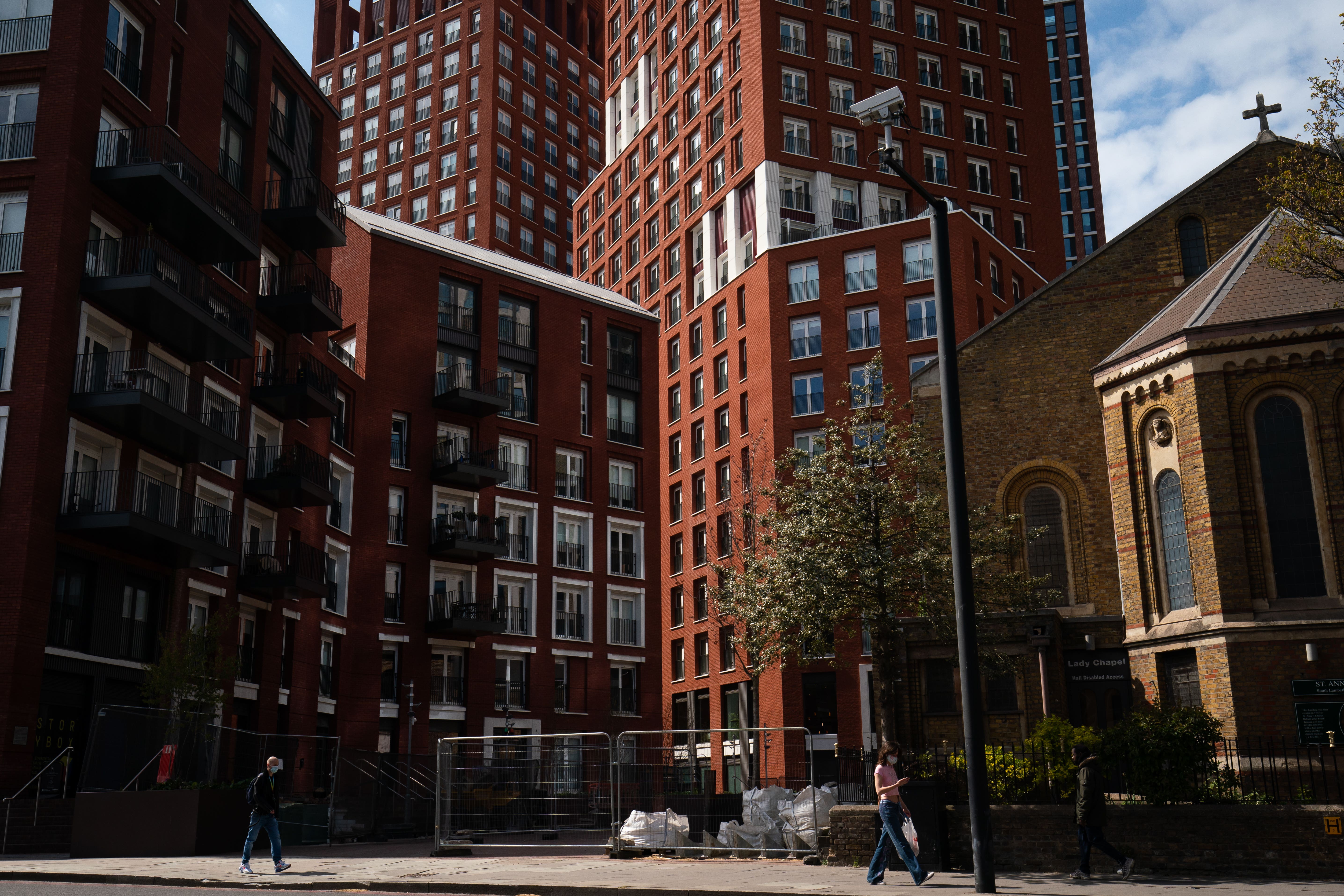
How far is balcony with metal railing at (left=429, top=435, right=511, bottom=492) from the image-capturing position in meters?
44.9

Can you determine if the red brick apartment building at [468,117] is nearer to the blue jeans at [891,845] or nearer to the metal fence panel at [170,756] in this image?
the metal fence panel at [170,756]

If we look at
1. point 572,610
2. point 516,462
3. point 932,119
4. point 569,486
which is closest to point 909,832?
point 572,610

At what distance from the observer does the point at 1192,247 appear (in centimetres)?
2931

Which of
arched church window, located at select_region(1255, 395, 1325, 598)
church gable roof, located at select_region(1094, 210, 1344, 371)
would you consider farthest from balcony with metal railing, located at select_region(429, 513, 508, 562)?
arched church window, located at select_region(1255, 395, 1325, 598)

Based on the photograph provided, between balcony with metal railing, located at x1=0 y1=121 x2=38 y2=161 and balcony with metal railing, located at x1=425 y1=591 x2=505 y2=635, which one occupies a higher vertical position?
balcony with metal railing, located at x1=0 y1=121 x2=38 y2=161

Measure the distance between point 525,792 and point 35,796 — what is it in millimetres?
11988

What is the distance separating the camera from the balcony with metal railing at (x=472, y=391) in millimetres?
45594

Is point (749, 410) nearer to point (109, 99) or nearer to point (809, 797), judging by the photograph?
point (109, 99)

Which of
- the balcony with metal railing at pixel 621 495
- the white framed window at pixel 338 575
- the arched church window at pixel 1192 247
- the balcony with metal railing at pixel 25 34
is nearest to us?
the balcony with metal railing at pixel 25 34

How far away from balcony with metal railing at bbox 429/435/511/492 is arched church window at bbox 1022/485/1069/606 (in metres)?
22.9

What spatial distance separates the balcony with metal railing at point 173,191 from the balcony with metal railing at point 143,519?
6.24m

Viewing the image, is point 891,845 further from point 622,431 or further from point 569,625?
point 622,431

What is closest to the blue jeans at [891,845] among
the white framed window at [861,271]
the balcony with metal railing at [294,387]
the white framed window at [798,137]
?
the balcony with metal railing at [294,387]

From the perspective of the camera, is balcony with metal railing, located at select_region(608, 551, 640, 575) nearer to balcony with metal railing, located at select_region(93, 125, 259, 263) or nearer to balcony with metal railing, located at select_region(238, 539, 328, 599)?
balcony with metal railing, located at select_region(238, 539, 328, 599)
